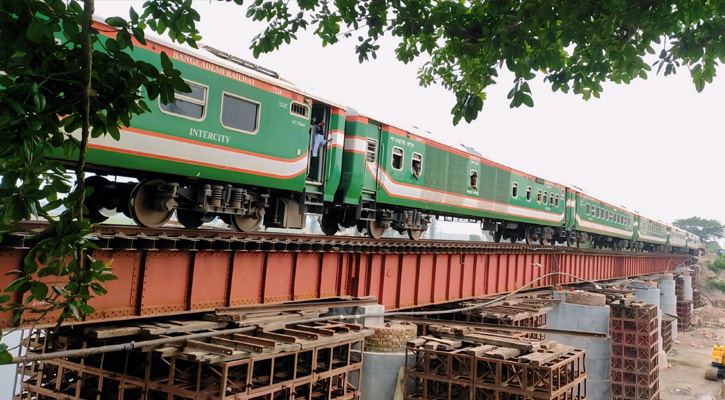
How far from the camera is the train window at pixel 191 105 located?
8.32 meters

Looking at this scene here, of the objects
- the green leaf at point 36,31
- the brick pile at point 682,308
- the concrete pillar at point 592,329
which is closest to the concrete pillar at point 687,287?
the brick pile at point 682,308

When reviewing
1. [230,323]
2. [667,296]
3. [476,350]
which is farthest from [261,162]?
[667,296]

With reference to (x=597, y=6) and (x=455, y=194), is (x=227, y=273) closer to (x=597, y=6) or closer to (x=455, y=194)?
(x=597, y=6)

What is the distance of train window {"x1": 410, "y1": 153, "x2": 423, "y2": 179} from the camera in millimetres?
15103

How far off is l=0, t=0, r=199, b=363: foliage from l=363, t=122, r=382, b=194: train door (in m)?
10.6

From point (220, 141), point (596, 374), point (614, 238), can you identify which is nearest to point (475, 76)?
point (220, 141)

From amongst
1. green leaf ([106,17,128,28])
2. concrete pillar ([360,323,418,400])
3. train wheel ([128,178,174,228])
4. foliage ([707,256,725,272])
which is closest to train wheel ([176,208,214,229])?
train wheel ([128,178,174,228])

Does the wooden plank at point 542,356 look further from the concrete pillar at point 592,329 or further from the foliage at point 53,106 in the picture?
the concrete pillar at point 592,329

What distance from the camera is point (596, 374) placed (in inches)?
869

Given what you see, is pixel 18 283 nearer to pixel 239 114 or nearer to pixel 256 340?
pixel 256 340

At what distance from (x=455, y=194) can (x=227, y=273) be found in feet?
34.3

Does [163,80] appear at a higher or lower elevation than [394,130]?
lower

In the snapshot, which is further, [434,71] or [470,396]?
[470,396]

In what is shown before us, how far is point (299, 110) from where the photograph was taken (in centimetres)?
1087
